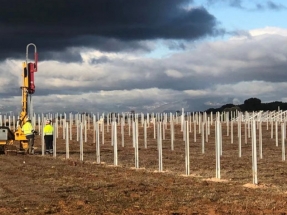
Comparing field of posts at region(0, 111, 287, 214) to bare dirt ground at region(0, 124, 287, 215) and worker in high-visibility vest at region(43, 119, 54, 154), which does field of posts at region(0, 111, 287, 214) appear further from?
worker in high-visibility vest at region(43, 119, 54, 154)

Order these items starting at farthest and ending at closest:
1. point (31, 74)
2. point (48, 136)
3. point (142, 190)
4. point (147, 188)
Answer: point (48, 136) < point (31, 74) < point (147, 188) < point (142, 190)

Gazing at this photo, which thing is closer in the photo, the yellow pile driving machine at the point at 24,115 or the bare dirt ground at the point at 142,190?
the bare dirt ground at the point at 142,190

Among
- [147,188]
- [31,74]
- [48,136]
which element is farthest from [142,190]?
[48,136]

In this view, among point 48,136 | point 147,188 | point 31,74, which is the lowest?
point 147,188

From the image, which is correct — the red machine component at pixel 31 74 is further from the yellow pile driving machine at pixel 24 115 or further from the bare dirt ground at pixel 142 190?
the bare dirt ground at pixel 142 190

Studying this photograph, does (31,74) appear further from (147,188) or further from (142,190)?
(142,190)

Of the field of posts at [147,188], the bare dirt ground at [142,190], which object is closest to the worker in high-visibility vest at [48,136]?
the field of posts at [147,188]

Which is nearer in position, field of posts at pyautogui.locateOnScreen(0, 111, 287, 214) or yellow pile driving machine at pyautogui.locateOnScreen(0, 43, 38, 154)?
field of posts at pyautogui.locateOnScreen(0, 111, 287, 214)

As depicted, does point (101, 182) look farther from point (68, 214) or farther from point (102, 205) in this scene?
point (68, 214)

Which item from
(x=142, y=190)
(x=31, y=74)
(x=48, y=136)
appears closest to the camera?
(x=142, y=190)

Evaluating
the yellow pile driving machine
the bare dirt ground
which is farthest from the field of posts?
the yellow pile driving machine

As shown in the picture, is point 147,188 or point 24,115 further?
point 24,115

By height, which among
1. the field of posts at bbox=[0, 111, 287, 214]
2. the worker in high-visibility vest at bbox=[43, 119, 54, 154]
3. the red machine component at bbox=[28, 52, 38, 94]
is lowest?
the field of posts at bbox=[0, 111, 287, 214]

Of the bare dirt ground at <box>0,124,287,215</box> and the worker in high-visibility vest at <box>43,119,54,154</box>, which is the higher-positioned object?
the worker in high-visibility vest at <box>43,119,54,154</box>
